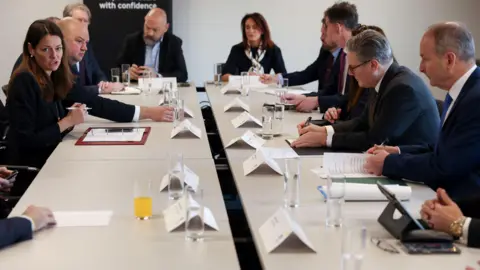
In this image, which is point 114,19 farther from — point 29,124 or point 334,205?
point 334,205

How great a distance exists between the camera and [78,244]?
2.14 meters

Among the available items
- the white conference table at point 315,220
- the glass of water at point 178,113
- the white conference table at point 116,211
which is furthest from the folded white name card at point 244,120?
the white conference table at point 315,220

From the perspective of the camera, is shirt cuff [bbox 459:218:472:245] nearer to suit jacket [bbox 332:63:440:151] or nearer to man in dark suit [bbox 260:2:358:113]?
suit jacket [bbox 332:63:440:151]

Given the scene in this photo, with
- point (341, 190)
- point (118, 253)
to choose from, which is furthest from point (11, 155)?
point (341, 190)

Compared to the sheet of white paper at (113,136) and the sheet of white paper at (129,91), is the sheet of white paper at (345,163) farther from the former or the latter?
the sheet of white paper at (129,91)

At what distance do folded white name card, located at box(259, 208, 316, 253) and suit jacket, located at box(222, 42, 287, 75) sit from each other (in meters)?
4.82

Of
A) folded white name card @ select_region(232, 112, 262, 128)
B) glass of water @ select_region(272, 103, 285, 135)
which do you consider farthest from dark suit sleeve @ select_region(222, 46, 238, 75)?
glass of water @ select_region(272, 103, 285, 135)

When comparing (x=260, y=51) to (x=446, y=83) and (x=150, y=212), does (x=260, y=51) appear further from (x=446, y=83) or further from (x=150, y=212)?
(x=150, y=212)

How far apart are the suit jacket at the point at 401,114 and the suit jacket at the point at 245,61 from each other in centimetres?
343

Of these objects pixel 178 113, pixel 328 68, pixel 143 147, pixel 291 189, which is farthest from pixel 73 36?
pixel 291 189

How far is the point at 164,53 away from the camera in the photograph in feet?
22.7

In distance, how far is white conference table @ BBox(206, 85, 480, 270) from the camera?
78.5 inches

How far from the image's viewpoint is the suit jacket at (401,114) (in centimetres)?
331

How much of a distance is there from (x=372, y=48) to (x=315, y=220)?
52.5 inches
